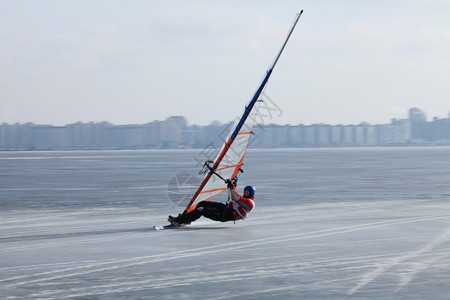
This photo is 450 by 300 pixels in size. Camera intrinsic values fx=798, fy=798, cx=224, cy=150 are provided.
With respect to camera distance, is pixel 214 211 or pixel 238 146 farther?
pixel 238 146

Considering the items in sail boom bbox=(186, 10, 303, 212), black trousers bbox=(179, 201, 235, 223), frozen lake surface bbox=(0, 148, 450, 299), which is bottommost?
frozen lake surface bbox=(0, 148, 450, 299)

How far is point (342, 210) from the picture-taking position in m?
23.7

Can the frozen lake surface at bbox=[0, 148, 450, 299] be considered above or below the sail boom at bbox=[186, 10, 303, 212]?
below

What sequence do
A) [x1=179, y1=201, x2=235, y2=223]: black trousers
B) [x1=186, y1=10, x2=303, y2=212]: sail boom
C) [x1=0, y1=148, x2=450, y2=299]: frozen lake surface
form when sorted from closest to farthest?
1. [x1=0, y1=148, x2=450, y2=299]: frozen lake surface
2. [x1=179, y1=201, x2=235, y2=223]: black trousers
3. [x1=186, y1=10, x2=303, y2=212]: sail boom

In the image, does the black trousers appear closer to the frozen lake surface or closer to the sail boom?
the frozen lake surface

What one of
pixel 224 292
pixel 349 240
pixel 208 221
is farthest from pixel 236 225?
pixel 224 292

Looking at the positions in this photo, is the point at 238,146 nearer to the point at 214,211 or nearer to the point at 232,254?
the point at 214,211

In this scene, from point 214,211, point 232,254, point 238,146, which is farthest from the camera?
point 238,146

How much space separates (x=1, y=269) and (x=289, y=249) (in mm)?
5178

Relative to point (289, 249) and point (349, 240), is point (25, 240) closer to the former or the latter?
point (289, 249)

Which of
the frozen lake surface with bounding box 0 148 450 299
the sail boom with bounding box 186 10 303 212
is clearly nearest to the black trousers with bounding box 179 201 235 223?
the frozen lake surface with bounding box 0 148 450 299

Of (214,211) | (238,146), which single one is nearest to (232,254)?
(214,211)

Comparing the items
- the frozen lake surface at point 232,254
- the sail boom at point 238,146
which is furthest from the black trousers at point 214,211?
the sail boom at point 238,146

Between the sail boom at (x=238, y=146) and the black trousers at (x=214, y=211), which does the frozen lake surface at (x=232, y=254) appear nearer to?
the black trousers at (x=214, y=211)
